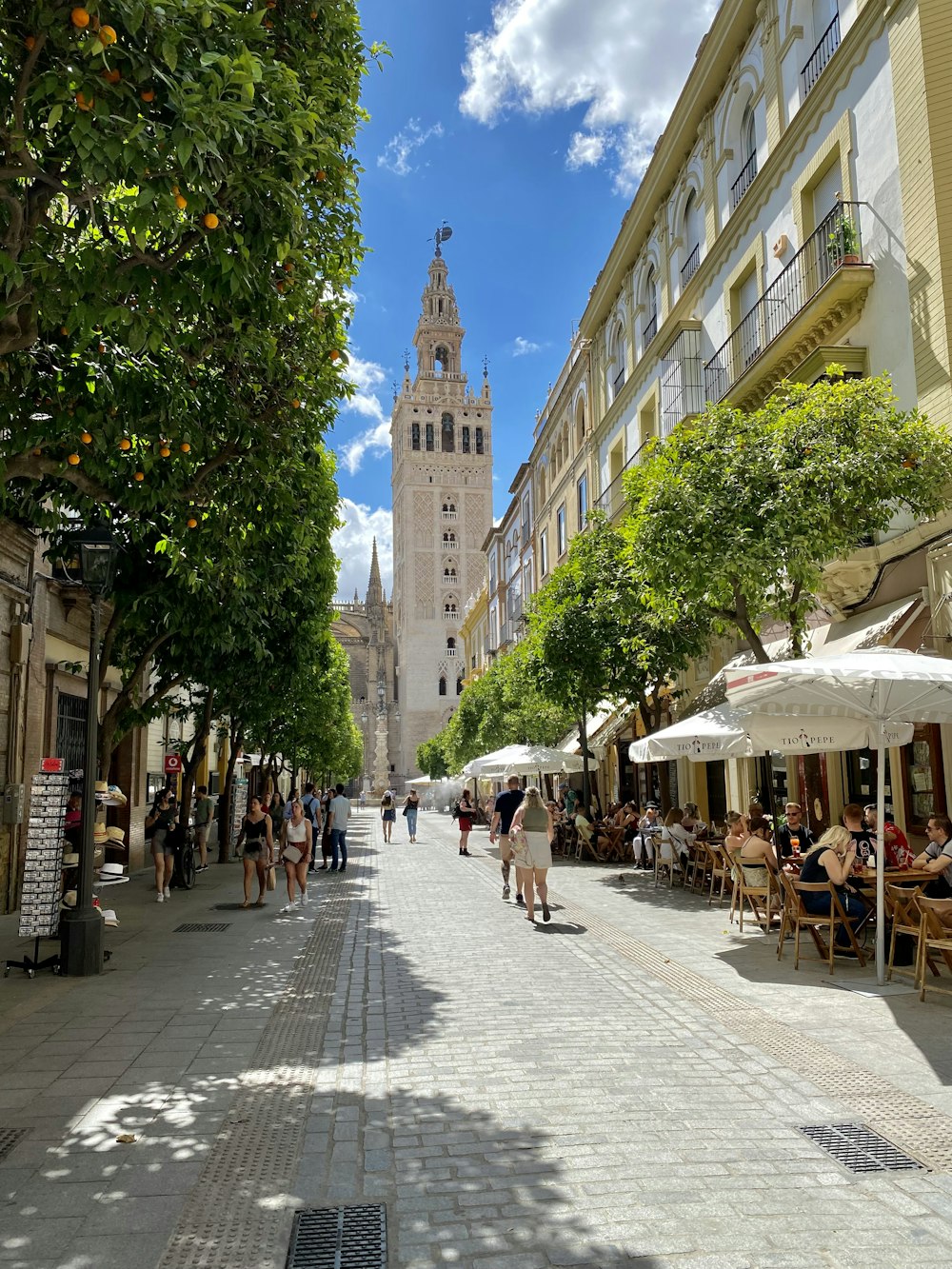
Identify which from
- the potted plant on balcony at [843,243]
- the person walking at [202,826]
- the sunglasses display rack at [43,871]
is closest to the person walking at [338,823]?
the person walking at [202,826]

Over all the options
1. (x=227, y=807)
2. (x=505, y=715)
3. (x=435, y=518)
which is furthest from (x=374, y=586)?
(x=227, y=807)

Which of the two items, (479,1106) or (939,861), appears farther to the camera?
(939,861)

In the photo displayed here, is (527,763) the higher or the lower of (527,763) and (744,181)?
the lower

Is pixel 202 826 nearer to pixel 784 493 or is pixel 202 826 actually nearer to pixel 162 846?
pixel 162 846

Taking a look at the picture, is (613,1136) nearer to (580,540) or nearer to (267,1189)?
(267,1189)

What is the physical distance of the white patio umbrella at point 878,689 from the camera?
7785 mm

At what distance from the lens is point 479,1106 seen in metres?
5.29

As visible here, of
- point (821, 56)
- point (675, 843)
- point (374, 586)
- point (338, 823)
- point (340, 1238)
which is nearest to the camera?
point (340, 1238)

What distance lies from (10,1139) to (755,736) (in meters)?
7.73

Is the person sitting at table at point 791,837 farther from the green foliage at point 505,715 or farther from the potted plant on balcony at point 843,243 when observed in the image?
the green foliage at point 505,715

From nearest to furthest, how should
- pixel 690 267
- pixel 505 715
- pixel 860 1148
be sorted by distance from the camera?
pixel 860 1148 < pixel 690 267 < pixel 505 715

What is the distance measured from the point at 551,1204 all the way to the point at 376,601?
110835 mm

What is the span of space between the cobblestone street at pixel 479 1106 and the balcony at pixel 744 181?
13970mm

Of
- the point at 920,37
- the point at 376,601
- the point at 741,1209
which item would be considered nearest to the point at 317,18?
the point at 741,1209
